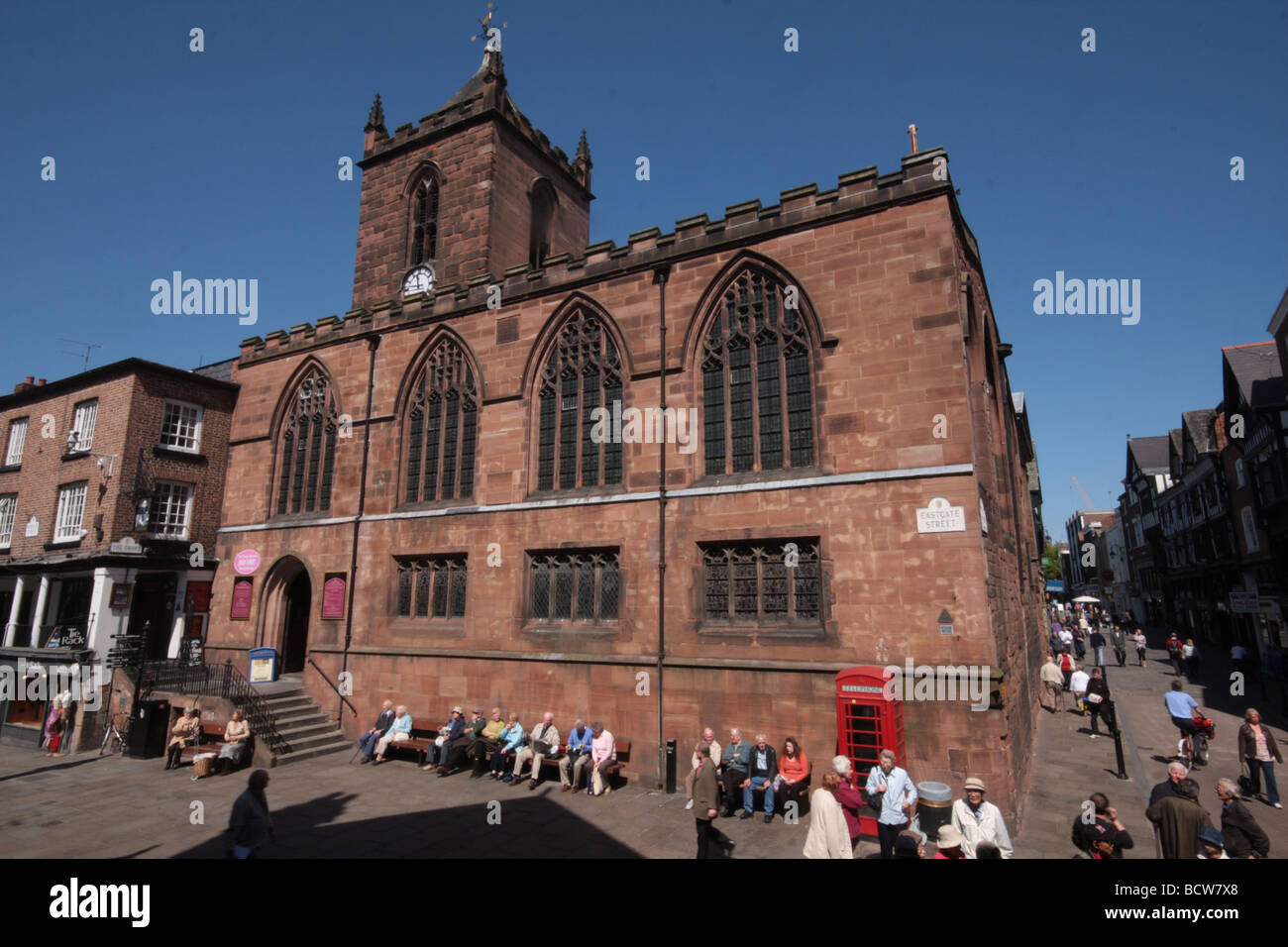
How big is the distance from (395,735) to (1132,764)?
1599 cm

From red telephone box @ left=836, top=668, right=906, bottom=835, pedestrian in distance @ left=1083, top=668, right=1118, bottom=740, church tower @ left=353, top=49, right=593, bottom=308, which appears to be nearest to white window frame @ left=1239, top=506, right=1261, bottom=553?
pedestrian in distance @ left=1083, top=668, right=1118, bottom=740

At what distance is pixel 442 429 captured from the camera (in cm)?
1739

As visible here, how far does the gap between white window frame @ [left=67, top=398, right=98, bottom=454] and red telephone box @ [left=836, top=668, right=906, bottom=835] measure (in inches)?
869

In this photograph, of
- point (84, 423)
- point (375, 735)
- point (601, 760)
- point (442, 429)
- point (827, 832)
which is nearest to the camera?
point (827, 832)

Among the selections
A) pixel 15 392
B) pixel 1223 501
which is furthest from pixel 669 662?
pixel 1223 501

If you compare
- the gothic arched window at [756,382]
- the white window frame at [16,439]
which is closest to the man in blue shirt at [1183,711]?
the gothic arched window at [756,382]

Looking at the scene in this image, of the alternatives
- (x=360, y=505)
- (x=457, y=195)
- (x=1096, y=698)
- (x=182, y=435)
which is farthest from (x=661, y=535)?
(x=182, y=435)

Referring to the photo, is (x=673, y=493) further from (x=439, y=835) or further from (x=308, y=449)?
(x=308, y=449)

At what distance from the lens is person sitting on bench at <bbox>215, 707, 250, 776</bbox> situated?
1423cm

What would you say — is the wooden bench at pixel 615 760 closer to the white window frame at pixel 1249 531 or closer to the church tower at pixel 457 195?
the church tower at pixel 457 195
